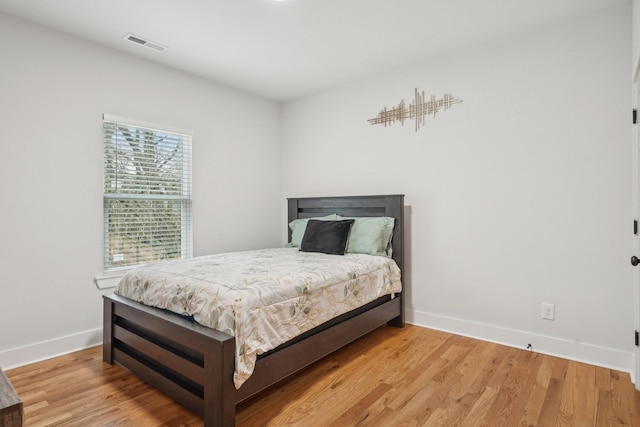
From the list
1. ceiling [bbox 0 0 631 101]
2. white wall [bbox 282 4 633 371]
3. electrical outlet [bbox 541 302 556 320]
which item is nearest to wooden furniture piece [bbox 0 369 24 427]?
ceiling [bbox 0 0 631 101]

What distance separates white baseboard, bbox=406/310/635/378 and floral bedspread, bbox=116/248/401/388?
0.65m

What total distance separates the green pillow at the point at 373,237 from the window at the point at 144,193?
1695mm

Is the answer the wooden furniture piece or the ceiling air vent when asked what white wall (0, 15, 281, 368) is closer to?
the ceiling air vent

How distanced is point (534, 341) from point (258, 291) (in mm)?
Result: 2282

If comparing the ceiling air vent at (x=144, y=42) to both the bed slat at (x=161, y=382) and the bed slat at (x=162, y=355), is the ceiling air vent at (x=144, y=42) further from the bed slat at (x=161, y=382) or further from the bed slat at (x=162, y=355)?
the bed slat at (x=161, y=382)

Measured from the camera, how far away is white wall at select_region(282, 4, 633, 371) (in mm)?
2467

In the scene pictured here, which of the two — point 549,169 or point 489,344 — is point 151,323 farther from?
point 549,169

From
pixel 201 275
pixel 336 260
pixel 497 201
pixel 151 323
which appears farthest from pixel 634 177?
pixel 151 323

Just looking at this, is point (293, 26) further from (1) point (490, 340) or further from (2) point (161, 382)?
(1) point (490, 340)

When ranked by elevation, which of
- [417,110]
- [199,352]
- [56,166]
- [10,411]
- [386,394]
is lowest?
[386,394]

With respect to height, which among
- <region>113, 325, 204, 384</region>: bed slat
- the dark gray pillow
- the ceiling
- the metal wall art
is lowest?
<region>113, 325, 204, 384</region>: bed slat

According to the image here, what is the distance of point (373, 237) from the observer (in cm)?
324

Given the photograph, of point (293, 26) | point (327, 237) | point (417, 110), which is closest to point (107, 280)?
point (327, 237)

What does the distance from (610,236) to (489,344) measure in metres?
1.21
